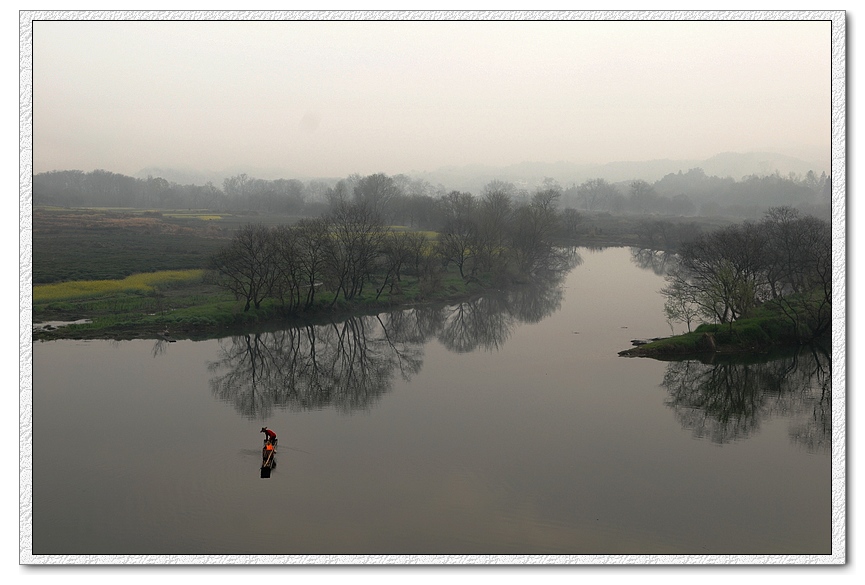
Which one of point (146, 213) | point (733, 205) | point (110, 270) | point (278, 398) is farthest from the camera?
point (733, 205)

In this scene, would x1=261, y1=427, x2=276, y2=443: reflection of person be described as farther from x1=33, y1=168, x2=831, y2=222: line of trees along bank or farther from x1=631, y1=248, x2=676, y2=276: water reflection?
x1=631, y1=248, x2=676, y2=276: water reflection

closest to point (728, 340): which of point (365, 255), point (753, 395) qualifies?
point (753, 395)

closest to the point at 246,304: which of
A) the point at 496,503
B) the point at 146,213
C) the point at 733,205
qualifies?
the point at 496,503

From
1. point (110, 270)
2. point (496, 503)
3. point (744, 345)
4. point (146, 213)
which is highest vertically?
point (146, 213)

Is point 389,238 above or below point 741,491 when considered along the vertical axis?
above

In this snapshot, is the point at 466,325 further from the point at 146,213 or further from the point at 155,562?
the point at 146,213

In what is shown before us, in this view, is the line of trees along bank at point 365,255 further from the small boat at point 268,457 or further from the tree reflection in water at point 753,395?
the small boat at point 268,457
